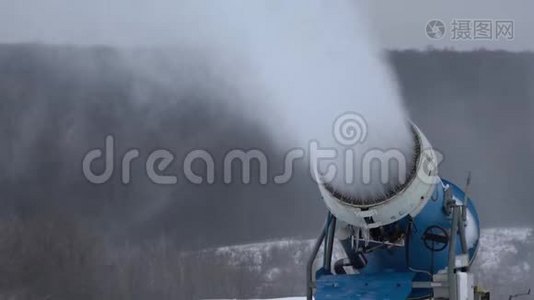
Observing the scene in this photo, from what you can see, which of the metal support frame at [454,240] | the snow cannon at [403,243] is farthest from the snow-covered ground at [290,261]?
the metal support frame at [454,240]

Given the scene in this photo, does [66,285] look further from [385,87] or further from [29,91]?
[385,87]

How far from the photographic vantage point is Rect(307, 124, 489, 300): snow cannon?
10.5ft

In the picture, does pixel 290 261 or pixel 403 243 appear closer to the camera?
pixel 403 243

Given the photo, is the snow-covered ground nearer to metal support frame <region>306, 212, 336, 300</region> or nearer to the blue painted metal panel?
metal support frame <region>306, 212, 336, 300</region>

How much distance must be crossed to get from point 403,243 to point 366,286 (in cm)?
27

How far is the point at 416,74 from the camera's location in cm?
562

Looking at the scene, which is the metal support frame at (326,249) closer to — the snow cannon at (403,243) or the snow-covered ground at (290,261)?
the snow cannon at (403,243)

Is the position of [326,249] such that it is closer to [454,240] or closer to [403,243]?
[403,243]

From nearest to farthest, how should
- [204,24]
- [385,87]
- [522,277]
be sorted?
1. [385,87]
2. [204,24]
3. [522,277]

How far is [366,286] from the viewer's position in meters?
3.30

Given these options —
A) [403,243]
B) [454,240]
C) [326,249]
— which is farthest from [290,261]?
[454,240]

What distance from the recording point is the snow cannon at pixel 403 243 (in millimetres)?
3189

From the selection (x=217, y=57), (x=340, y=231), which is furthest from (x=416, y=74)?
(x=340, y=231)

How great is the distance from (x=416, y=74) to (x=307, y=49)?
61.9 inches
